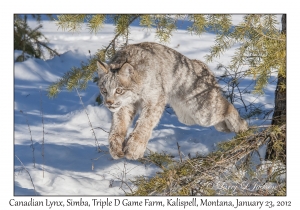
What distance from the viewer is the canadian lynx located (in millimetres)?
4266

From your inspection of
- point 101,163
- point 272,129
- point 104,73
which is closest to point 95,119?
point 101,163

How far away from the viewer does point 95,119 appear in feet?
24.7

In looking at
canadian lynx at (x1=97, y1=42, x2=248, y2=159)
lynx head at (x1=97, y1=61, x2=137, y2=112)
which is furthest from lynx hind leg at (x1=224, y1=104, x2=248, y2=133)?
lynx head at (x1=97, y1=61, x2=137, y2=112)

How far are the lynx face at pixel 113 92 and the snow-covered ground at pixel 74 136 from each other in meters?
1.02

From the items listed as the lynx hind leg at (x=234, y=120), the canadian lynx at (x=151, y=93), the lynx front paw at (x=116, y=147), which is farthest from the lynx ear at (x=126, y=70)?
the lynx hind leg at (x=234, y=120)

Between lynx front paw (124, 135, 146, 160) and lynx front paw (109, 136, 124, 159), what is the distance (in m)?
0.07

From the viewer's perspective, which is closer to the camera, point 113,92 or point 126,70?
point 113,92

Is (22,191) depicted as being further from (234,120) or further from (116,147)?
(234,120)

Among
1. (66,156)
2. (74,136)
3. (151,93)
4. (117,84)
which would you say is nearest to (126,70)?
(117,84)

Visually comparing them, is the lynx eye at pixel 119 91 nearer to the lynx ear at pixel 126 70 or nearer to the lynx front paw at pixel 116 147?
the lynx ear at pixel 126 70

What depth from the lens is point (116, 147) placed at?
4.21m

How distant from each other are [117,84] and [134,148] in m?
0.63
